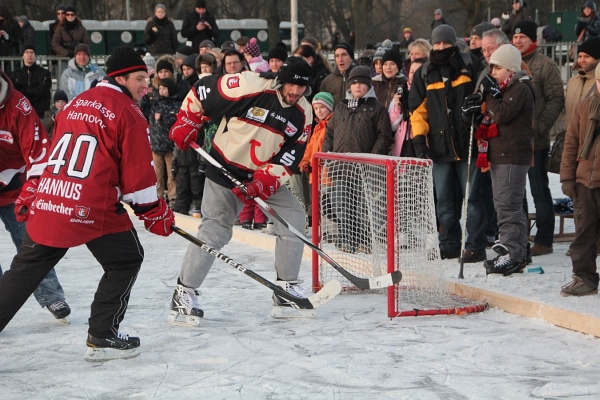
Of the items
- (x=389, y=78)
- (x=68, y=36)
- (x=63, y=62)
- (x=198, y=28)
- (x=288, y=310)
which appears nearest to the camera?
(x=288, y=310)

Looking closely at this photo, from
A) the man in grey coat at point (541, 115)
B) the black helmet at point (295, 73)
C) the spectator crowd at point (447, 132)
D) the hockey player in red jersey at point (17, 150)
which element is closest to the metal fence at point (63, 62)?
the spectator crowd at point (447, 132)

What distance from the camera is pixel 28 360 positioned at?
4.12m

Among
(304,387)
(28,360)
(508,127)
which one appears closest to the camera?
(304,387)

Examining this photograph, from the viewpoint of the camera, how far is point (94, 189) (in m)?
3.83

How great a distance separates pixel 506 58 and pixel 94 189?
2.76 m

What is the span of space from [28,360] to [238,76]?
1.73 m

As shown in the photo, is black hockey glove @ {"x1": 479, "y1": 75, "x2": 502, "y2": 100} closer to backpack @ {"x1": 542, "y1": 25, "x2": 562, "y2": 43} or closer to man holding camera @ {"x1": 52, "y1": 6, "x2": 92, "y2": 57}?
man holding camera @ {"x1": 52, "y1": 6, "x2": 92, "y2": 57}

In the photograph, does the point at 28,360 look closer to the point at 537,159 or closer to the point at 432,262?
the point at 432,262

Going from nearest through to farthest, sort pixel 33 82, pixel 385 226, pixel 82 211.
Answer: pixel 82 211, pixel 385 226, pixel 33 82

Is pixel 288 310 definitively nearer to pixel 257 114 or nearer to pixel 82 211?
pixel 257 114

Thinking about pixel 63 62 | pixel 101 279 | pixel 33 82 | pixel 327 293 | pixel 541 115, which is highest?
pixel 63 62

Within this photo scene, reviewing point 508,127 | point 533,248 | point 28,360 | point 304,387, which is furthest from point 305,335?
point 533,248

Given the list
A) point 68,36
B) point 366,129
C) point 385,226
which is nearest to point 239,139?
point 385,226

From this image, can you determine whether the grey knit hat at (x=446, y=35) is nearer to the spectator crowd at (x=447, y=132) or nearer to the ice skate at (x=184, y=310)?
the spectator crowd at (x=447, y=132)
